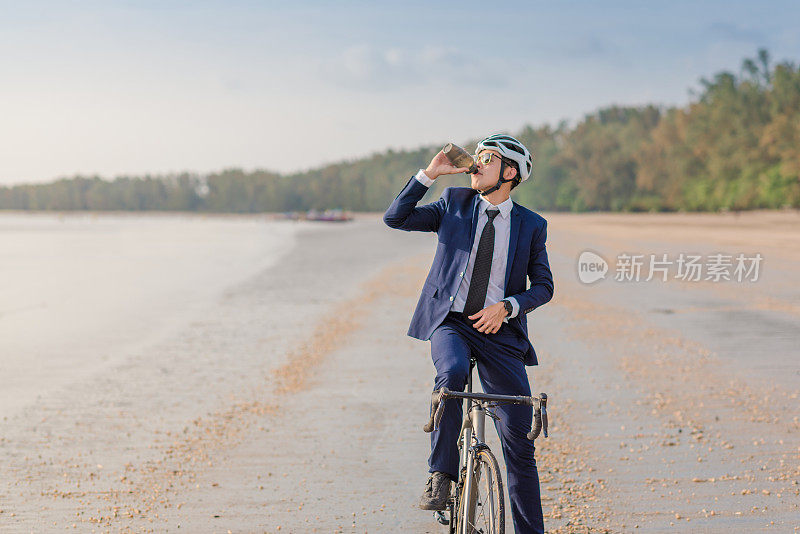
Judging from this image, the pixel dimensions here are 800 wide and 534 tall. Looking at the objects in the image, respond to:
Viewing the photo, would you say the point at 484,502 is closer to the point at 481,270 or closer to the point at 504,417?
the point at 504,417

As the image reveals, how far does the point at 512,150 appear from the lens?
3.62 meters

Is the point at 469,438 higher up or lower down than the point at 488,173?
lower down

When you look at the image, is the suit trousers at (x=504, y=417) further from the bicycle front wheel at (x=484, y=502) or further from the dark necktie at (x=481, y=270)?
the bicycle front wheel at (x=484, y=502)

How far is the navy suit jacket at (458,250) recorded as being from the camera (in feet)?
12.1

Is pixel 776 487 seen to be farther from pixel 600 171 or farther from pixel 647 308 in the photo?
pixel 600 171

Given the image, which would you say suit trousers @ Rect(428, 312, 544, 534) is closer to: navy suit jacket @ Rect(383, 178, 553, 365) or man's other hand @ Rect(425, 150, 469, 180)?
navy suit jacket @ Rect(383, 178, 553, 365)

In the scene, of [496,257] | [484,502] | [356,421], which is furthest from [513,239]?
[356,421]

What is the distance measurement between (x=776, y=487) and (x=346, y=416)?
391 centimetres

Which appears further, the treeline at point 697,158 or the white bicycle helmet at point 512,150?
the treeline at point 697,158

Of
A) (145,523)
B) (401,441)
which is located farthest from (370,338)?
(145,523)

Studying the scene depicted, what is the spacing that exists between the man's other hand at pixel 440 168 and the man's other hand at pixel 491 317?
637 millimetres

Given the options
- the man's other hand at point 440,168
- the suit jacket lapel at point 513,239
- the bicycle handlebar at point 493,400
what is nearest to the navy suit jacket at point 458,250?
the suit jacket lapel at point 513,239

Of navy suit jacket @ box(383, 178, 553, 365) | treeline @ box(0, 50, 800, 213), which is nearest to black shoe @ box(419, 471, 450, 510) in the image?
navy suit jacket @ box(383, 178, 553, 365)

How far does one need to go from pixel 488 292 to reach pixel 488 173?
561 mm
